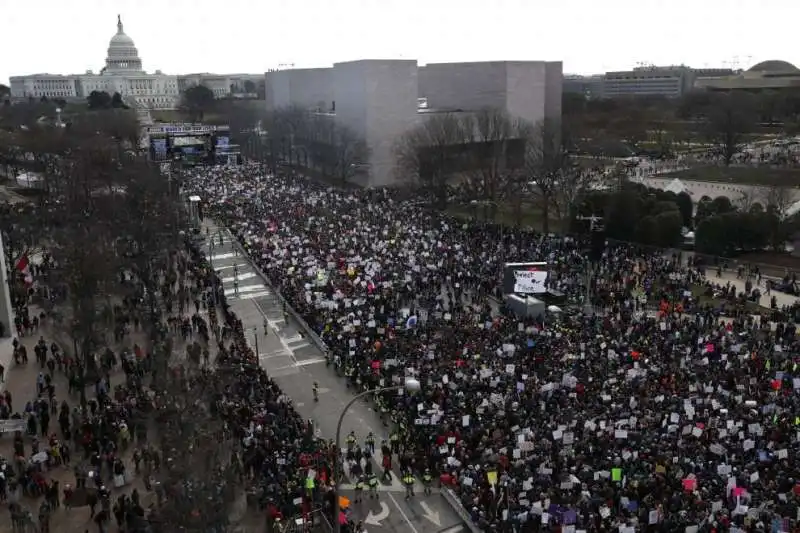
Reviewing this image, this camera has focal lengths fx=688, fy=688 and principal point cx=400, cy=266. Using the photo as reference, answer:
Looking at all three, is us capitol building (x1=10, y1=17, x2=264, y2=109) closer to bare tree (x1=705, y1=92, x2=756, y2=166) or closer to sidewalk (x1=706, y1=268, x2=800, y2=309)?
bare tree (x1=705, y1=92, x2=756, y2=166)

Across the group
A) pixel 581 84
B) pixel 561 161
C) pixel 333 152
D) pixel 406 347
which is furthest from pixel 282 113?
pixel 581 84

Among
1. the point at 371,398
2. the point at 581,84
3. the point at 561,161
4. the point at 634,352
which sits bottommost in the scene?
the point at 371,398

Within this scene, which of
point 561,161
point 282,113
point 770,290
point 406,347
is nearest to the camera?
point 406,347

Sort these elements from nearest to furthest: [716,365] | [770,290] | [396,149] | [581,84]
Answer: [716,365] < [770,290] < [396,149] < [581,84]

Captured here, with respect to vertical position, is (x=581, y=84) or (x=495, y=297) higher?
(x=581, y=84)

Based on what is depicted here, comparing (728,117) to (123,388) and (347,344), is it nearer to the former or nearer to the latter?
(347,344)

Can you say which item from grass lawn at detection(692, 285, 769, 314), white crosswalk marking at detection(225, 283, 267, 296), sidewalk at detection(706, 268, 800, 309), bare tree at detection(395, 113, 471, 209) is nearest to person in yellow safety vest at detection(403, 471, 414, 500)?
grass lawn at detection(692, 285, 769, 314)
